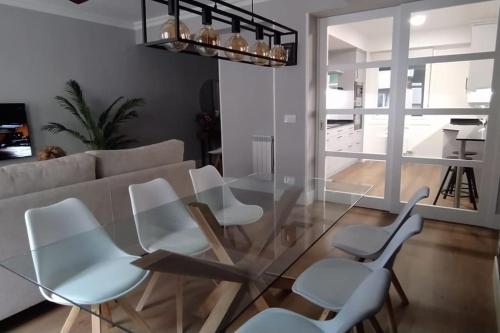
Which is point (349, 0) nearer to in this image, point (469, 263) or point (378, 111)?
point (378, 111)

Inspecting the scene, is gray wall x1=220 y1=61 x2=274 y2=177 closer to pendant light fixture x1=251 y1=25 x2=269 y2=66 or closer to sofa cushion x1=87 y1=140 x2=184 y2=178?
sofa cushion x1=87 y1=140 x2=184 y2=178

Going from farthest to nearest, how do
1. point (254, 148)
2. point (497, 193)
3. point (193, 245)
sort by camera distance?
point (254, 148) → point (497, 193) → point (193, 245)

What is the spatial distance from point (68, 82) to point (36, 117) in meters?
0.69

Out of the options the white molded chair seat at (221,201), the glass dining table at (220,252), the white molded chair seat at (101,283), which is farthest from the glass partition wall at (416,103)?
the white molded chair seat at (101,283)

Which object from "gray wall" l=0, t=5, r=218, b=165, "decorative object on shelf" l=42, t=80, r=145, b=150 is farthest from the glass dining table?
"gray wall" l=0, t=5, r=218, b=165

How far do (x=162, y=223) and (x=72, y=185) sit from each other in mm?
698

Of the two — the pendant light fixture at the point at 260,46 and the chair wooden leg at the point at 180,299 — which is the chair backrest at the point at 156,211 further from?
the pendant light fixture at the point at 260,46

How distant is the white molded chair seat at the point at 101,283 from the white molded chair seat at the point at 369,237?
1243 mm

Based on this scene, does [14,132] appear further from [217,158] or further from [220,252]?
[220,252]

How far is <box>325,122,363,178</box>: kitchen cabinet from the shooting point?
4121 millimetres

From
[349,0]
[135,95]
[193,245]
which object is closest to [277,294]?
[193,245]

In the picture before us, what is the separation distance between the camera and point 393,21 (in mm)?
3584

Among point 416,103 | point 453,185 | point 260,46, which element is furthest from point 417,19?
point 260,46

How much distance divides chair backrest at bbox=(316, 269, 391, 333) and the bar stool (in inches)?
117
